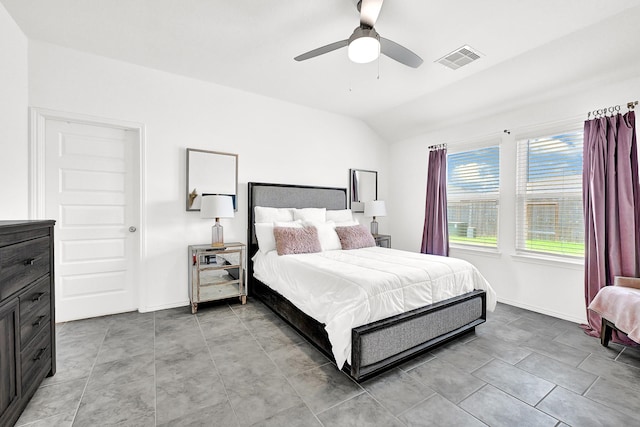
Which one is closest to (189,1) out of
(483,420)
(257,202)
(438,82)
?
(257,202)

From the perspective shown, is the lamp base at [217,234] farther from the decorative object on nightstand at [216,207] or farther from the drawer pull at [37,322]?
the drawer pull at [37,322]

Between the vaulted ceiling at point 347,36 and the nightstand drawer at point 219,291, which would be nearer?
the vaulted ceiling at point 347,36

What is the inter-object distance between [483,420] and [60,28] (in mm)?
4482

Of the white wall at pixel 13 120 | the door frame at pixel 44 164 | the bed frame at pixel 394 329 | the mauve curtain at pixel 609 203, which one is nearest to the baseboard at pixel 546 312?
the mauve curtain at pixel 609 203

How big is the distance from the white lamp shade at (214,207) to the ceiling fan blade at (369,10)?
2.32 m

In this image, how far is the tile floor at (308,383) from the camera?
1674mm

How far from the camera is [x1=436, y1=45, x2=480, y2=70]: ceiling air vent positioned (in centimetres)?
283

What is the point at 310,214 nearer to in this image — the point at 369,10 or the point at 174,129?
the point at 174,129

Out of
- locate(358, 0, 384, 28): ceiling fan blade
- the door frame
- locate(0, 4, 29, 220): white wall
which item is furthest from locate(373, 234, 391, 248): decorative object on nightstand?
locate(0, 4, 29, 220): white wall

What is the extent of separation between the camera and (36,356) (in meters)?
1.78

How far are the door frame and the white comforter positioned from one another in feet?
5.03

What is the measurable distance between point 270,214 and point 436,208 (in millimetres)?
2549

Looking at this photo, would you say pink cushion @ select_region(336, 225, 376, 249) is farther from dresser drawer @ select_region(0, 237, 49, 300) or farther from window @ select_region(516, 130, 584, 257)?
dresser drawer @ select_region(0, 237, 49, 300)

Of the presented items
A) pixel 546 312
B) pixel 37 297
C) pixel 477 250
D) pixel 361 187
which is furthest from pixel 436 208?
pixel 37 297
